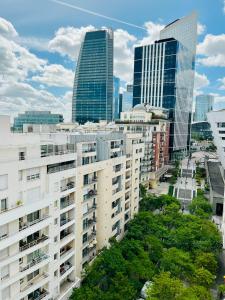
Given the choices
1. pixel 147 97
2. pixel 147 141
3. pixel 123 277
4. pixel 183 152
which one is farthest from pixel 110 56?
pixel 123 277

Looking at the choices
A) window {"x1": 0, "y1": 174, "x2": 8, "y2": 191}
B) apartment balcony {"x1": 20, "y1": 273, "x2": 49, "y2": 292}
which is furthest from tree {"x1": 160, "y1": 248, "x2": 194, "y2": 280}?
window {"x1": 0, "y1": 174, "x2": 8, "y2": 191}

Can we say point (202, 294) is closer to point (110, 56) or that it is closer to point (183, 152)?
point (183, 152)

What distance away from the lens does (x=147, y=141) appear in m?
Answer: 72.7

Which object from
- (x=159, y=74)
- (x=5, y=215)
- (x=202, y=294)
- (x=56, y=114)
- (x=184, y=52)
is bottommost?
(x=202, y=294)

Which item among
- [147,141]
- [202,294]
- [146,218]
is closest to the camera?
[202,294]

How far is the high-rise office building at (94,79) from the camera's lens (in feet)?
465

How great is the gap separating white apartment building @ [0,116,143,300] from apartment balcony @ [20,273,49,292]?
0.08m

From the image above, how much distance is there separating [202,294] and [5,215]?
19.3 metres

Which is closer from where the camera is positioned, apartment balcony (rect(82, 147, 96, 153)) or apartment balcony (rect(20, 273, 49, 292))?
apartment balcony (rect(20, 273, 49, 292))

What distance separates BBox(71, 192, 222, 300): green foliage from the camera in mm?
26422

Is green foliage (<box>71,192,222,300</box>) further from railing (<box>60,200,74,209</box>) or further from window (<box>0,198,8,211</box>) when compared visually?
window (<box>0,198,8,211</box>)

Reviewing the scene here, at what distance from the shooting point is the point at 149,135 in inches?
2943

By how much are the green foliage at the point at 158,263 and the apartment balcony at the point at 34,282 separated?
374 centimetres

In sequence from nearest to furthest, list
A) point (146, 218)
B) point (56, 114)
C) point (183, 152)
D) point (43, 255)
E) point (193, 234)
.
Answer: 1. point (43, 255)
2. point (193, 234)
3. point (146, 218)
4. point (183, 152)
5. point (56, 114)
